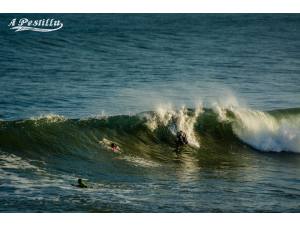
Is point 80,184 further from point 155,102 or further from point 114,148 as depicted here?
point 155,102

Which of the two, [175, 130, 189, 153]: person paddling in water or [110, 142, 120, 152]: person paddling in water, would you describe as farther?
[175, 130, 189, 153]: person paddling in water

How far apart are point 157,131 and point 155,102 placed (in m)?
1.11

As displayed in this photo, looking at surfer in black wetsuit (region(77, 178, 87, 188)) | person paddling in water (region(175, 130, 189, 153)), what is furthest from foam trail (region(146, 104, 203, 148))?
surfer in black wetsuit (region(77, 178, 87, 188))

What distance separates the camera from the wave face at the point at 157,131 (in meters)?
14.7

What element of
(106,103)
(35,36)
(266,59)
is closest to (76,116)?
(106,103)

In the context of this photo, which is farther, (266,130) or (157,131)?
(266,130)

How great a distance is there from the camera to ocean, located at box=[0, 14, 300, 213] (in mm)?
13422

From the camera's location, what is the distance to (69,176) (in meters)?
12.9

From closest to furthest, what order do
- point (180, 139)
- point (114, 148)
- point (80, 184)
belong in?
1. point (80, 184)
2. point (114, 148)
3. point (180, 139)

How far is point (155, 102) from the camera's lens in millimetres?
15500

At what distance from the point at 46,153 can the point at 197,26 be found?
4.27 m

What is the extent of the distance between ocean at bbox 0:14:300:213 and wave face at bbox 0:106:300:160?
0.09ft

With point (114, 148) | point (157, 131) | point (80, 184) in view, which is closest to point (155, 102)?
point (157, 131)

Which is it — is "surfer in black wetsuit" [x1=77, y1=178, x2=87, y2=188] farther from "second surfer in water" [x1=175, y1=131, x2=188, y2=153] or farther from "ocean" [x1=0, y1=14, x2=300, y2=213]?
"second surfer in water" [x1=175, y1=131, x2=188, y2=153]
